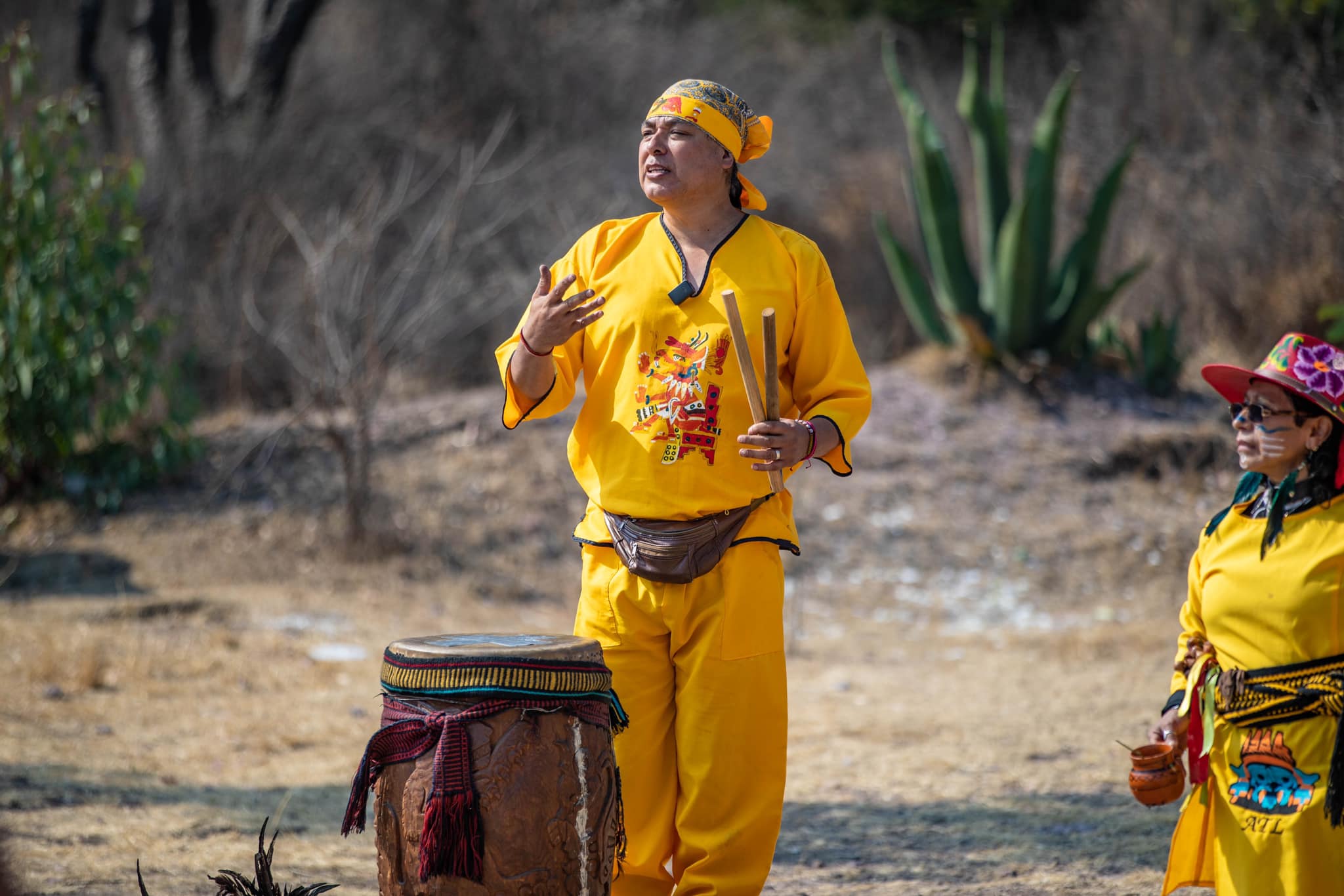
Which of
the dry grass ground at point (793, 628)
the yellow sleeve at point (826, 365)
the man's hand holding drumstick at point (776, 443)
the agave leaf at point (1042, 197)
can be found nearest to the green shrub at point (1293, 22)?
the agave leaf at point (1042, 197)

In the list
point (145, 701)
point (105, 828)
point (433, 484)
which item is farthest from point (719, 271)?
point (433, 484)

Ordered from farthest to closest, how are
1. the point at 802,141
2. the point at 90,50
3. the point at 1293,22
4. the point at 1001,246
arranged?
the point at 802,141, the point at 90,50, the point at 1293,22, the point at 1001,246

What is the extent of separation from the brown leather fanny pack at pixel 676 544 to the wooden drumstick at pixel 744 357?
7.5 inches

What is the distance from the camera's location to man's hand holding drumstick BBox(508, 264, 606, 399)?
10.00 ft

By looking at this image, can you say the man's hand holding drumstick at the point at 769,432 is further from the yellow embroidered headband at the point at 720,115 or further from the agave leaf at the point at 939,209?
the agave leaf at the point at 939,209

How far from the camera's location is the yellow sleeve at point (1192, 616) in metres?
3.17

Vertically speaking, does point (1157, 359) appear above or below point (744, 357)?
below

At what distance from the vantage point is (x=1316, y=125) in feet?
41.8

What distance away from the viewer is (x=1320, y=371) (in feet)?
9.79

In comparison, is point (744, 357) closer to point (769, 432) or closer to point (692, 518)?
point (769, 432)

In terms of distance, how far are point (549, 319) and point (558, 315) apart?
0.02 meters

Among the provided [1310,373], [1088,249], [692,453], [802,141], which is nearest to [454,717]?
[692,453]

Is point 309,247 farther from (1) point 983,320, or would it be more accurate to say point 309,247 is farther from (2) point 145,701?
(1) point 983,320

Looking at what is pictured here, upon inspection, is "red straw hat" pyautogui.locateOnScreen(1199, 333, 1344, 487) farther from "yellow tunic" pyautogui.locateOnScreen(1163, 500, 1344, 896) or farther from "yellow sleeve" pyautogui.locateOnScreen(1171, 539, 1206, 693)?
"yellow sleeve" pyautogui.locateOnScreen(1171, 539, 1206, 693)
